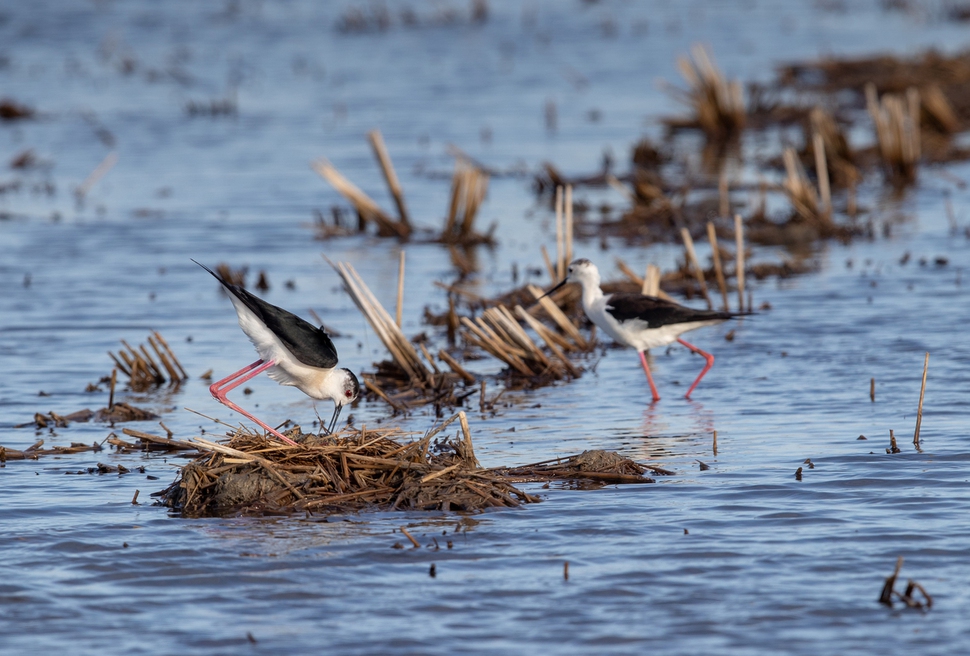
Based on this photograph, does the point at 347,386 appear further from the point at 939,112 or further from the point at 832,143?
the point at 939,112

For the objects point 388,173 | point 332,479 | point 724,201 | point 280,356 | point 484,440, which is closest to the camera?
point 332,479

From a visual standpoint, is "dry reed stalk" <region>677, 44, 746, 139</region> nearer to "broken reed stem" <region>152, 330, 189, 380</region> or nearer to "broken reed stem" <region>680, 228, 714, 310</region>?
"broken reed stem" <region>680, 228, 714, 310</region>

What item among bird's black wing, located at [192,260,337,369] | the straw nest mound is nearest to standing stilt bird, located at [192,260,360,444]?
bird's black wing, located at [192,260,337,369]

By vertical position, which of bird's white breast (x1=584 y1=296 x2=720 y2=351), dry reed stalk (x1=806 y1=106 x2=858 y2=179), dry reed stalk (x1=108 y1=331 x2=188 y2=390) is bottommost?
dry reed stalk (x1=108 y1=331 x2=188 y2=390)

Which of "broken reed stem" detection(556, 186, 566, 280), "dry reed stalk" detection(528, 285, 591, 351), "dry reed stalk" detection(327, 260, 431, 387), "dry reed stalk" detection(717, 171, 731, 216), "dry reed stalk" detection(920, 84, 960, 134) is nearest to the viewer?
"dry reed stalk" detection(327, 260, 431, 387)

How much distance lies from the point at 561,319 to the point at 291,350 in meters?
3.79

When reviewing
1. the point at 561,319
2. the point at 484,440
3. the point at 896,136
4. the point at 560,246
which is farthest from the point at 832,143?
the point at 484,440

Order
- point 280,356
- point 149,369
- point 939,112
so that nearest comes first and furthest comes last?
point 280,356 < point 149,369 < point 939,112

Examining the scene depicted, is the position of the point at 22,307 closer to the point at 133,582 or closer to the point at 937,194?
the point at 133,582

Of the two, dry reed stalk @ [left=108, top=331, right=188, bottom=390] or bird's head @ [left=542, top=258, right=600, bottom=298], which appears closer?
dry reed stalk @ [left=108, top=331, right=188, bottom=390]

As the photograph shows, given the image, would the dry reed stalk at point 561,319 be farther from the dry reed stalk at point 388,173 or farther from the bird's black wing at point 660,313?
the dry reed stalk at point 388,173

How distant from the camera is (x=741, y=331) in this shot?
36.6 ft

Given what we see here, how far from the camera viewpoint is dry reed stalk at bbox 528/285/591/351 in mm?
10391

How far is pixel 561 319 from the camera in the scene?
10.6 metres
